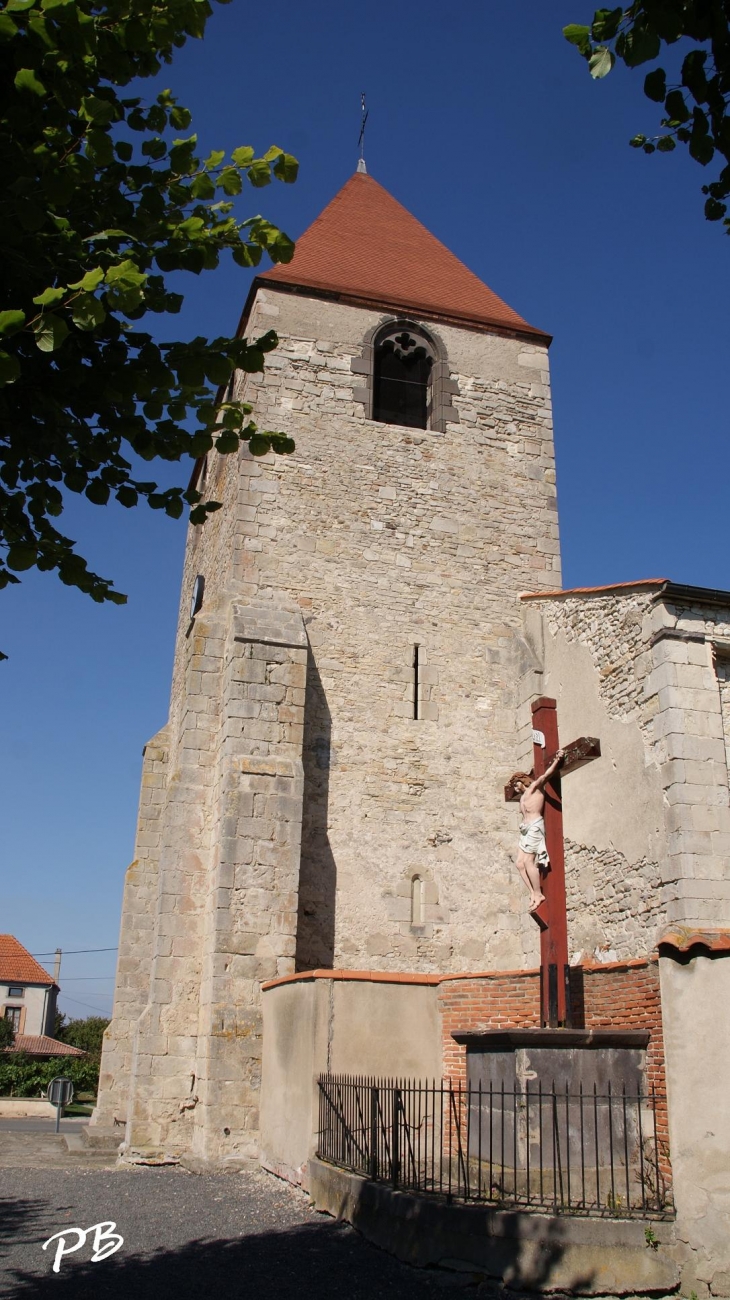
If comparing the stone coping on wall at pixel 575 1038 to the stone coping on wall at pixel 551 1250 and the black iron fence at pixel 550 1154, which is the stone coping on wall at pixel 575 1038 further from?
the stone coping on wall at pixel 551 1250

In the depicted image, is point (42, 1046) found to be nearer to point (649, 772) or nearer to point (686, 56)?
point (649, 772)

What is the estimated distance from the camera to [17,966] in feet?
148

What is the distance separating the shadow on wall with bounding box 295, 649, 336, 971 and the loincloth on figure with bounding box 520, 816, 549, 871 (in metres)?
3.29

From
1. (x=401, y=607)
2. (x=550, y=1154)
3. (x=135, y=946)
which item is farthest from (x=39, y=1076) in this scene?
(x=550, y=1154)

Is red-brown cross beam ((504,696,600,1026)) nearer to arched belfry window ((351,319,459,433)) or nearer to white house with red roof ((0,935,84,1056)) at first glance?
arched belfry window ((351,319,459,433))

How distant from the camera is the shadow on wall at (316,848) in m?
9.93

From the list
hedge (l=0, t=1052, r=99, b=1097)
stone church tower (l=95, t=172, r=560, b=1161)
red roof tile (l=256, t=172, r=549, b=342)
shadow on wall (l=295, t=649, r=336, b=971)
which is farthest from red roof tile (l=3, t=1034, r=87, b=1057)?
red roof tile (l=256, t=172, r=549, b=342)

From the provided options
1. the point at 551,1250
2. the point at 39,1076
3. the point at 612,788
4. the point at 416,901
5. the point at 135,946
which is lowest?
the point at 39,1076

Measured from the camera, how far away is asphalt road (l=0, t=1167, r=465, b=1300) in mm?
4926

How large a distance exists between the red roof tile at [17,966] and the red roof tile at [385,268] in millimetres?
38233

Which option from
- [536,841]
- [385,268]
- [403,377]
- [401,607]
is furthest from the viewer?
[385,268]

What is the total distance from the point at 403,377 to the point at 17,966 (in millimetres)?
39764

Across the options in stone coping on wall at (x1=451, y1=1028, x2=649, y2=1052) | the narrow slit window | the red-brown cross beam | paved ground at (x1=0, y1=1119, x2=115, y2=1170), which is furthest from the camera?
the narrow slit window

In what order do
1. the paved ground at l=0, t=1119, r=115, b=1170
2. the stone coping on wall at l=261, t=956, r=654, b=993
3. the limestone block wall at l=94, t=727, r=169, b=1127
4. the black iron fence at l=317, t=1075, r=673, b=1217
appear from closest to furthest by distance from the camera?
the black iron fence at l=317, t=1075, r=673, b=1217
the stone coping on wall at l=261, t=956, r=654, b=993
the paved ground at l=0, t=1119, r=115, b=1170
the limestone block wall at l=94, t=727, r=169, b=1127
